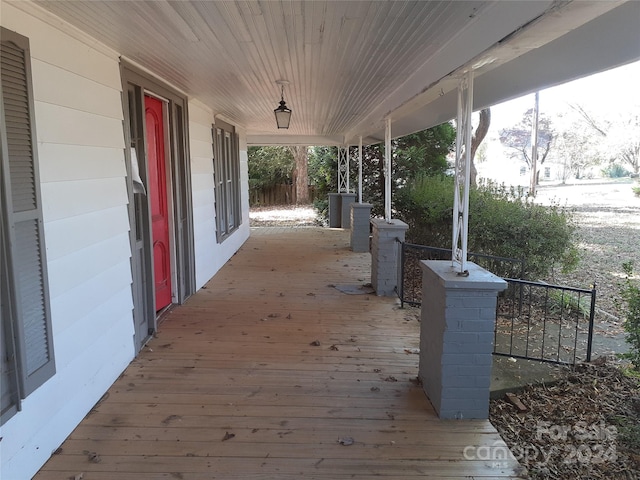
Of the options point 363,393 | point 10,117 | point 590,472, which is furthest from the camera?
point 363,393

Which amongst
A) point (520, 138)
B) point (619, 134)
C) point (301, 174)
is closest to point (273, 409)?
point (301, 174)

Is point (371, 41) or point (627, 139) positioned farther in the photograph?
point (627, 139)

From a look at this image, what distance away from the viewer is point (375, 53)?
3594mm

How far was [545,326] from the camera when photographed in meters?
5.73

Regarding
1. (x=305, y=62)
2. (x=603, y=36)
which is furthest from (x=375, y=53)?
(x=603, y=36)

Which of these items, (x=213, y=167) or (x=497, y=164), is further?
(x=497, y=164)

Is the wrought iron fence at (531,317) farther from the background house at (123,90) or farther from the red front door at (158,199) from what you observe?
the red front door at (158,199)

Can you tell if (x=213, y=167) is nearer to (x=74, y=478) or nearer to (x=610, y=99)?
(x=74, y=478)

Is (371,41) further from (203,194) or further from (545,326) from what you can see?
(545,326)

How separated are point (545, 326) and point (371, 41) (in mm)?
4261

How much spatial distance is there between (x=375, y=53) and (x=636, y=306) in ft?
9.51

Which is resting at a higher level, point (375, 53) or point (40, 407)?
point (375, 53)

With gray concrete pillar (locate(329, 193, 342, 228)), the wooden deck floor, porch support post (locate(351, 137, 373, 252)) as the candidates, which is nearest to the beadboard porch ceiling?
the wooden deck floor

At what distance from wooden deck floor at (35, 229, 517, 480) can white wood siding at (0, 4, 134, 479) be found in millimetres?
208
